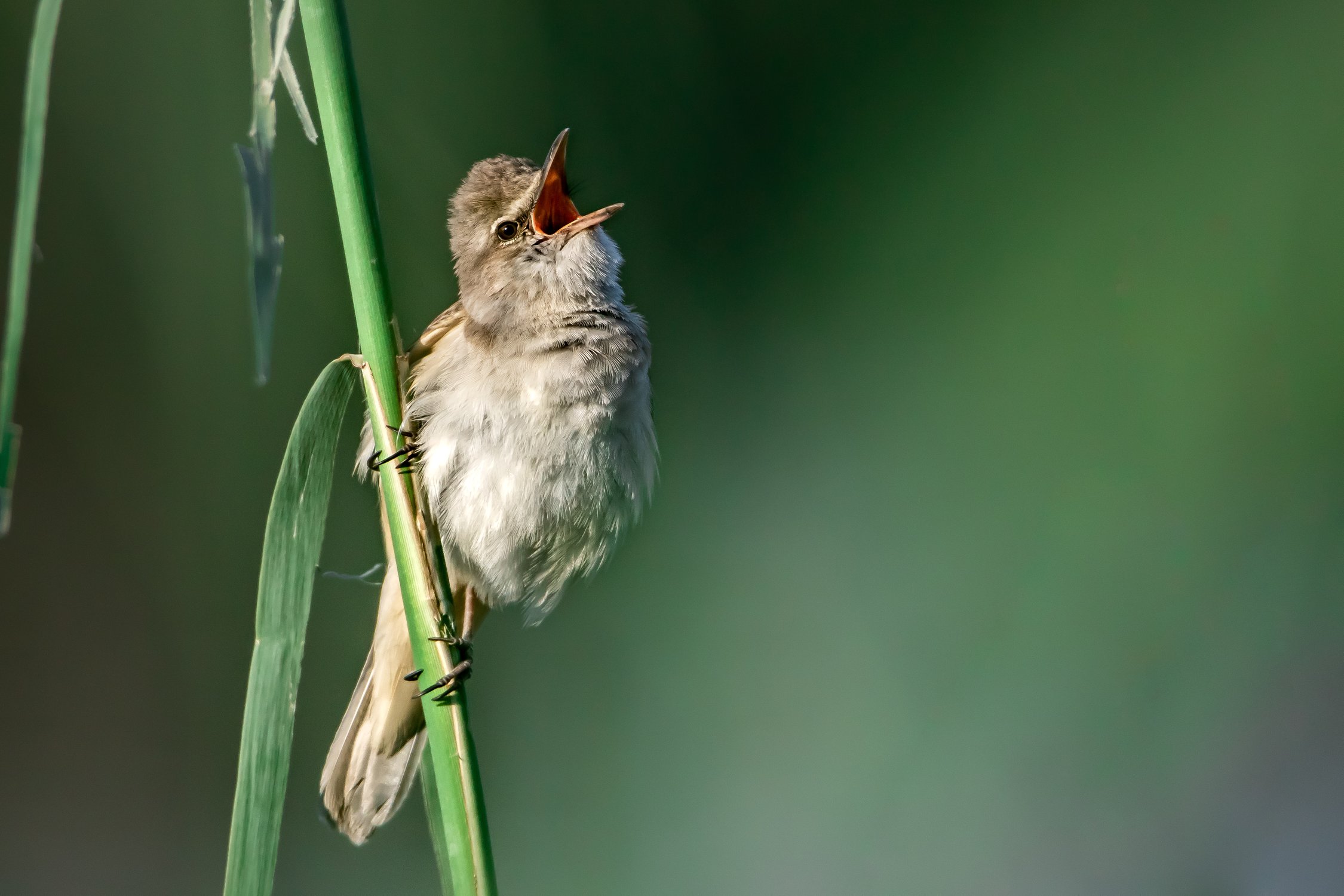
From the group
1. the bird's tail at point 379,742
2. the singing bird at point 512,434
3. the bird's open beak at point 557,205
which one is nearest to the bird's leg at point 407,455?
the singing bird at point 512,434

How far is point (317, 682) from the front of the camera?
3.01 metres

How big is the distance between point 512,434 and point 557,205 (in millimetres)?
520

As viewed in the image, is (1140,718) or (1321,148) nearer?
(1140,718)

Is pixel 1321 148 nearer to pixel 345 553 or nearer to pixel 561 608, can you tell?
pixel 561 608

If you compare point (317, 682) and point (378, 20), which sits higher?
point (378, 20)

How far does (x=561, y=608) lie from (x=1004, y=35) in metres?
2.17

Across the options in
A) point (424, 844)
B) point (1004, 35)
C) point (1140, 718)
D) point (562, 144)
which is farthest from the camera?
point (1004, 35)

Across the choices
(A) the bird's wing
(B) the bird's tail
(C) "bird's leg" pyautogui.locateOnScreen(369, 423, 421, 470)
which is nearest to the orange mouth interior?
(A) the bird's wing

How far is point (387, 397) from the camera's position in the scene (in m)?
0.89

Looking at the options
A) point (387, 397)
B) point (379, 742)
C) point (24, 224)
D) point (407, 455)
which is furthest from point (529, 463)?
point (24, 224)

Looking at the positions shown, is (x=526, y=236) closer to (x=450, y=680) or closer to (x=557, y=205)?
(x=557, y=205)

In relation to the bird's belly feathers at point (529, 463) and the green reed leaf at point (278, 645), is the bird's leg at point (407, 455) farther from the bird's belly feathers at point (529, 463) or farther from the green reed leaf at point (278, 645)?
the green reed leaf at point (278, 645)

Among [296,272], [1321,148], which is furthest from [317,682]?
[1321,148]

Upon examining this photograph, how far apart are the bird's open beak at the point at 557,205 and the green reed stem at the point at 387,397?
2.71 ft
